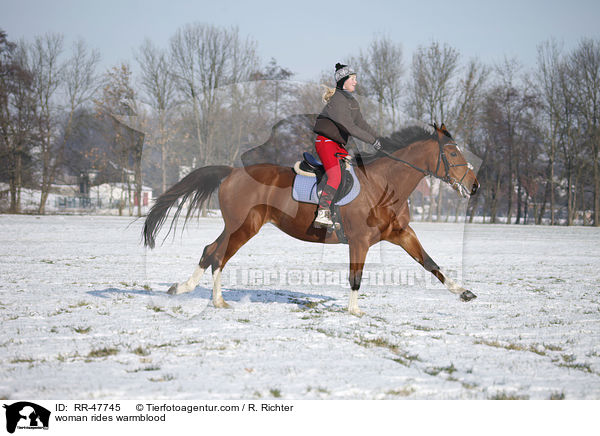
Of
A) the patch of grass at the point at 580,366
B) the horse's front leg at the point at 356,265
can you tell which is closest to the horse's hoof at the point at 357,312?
the horse's front leg at the point at 356,265

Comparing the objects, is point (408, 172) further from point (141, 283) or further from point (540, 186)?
point (540, 186)

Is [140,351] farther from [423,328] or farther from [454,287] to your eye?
[454,287]

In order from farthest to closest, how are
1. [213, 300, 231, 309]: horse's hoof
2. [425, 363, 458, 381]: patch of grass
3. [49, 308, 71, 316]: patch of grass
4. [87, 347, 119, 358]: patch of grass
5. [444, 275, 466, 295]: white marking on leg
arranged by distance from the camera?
1. [213, 300, 231, 309]: horse's hoof
2. [444, 275, 466, 295]: white marking on leg
3. [49, 308, 71, 316]: patch of grass
4. [87, 347, 119, 358]: patch of grass
5. [425, 363, 458, 381]: patch of grass

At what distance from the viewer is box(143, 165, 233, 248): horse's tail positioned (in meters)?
6.57

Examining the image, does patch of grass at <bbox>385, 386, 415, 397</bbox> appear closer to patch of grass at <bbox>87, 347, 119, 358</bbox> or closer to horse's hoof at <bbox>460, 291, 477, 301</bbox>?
patch of grass at <bbox>87, 347, 119, 358</bbox>

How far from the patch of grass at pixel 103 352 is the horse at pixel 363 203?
206 cm

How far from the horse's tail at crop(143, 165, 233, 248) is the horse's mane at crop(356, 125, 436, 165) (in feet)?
6.18

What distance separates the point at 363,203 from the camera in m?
5.88

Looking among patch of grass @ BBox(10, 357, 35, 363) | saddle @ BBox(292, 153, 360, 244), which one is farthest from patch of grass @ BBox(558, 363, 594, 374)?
patch of grass @ BBox(10, 357, 35, 363)

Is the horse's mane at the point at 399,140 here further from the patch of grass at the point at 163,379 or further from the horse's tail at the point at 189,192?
the patch of grass at the point at 163,379

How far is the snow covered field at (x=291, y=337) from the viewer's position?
3.24 meters

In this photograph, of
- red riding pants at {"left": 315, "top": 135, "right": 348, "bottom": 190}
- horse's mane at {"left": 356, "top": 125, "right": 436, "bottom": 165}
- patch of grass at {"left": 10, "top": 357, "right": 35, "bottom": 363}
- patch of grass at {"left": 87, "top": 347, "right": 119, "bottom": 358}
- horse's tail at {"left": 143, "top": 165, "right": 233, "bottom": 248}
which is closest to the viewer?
patch of grass at {"left": 10, "top": 357, "right": 35, "bottom": 363}

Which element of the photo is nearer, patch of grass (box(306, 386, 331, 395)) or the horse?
patch of grass (box(306, 386, 331, 395))
